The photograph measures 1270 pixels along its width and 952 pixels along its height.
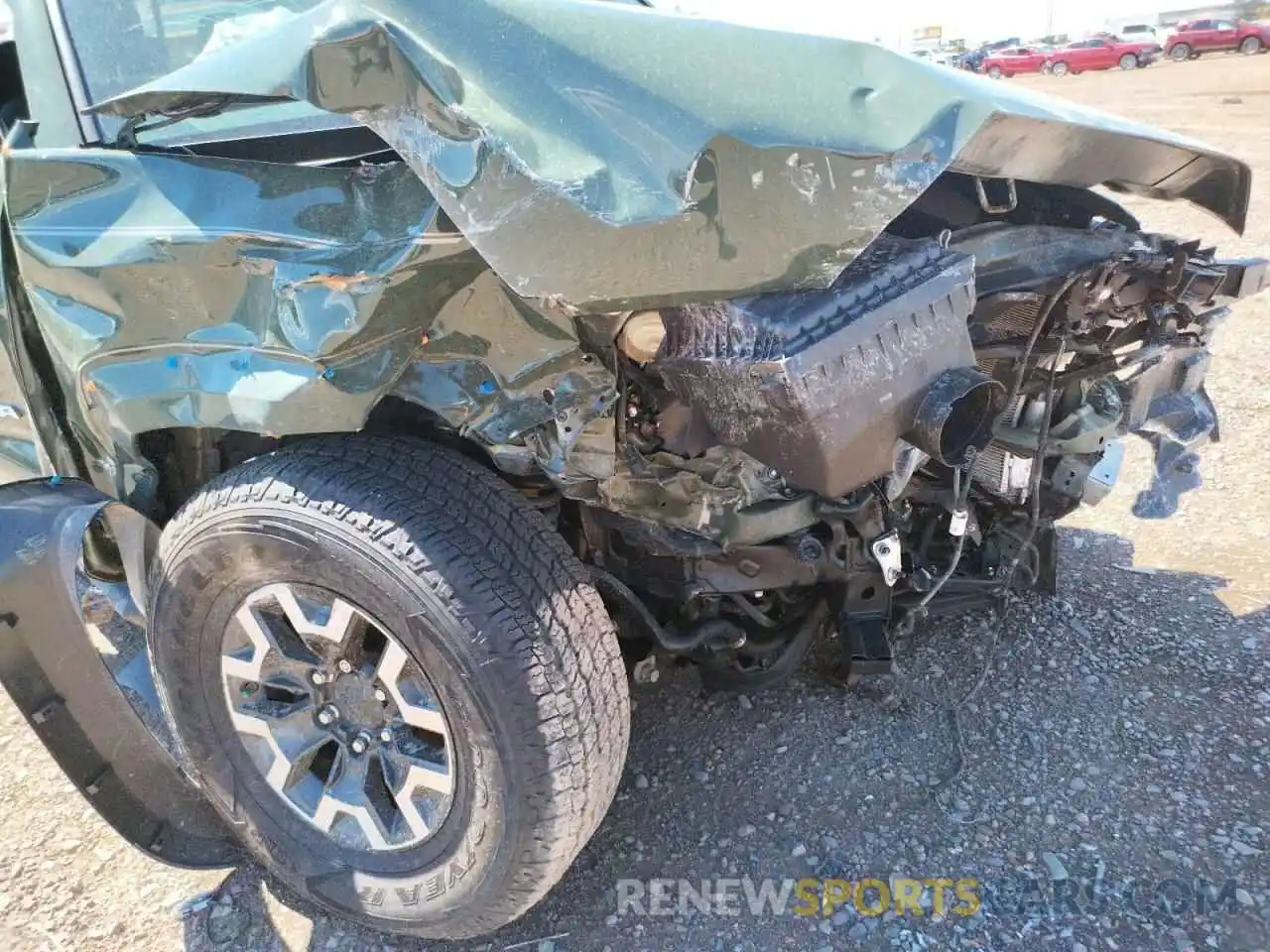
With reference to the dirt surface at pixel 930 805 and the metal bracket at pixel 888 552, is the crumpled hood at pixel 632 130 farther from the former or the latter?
the dirt surface at pixel 930 805

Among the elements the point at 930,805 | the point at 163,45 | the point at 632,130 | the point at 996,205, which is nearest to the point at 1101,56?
the point at 996,205

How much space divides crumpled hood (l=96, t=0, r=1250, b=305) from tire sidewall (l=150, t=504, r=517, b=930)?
72 centimetres

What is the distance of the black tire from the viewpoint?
195 centimetres

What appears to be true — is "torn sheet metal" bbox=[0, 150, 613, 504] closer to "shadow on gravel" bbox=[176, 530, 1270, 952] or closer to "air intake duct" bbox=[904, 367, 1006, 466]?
"air intake duct" bbox=[904, 367, 1006, 466]

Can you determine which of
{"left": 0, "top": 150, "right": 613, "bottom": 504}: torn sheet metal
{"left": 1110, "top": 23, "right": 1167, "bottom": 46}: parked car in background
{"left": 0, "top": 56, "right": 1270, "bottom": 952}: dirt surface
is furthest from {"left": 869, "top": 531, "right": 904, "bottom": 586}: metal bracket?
{"left": 1110, "top": 23, "right": 1167, "bottom": 46}: parked car in background

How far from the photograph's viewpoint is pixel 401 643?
6.68 feet

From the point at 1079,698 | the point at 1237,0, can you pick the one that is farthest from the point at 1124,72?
the point at 1079,698

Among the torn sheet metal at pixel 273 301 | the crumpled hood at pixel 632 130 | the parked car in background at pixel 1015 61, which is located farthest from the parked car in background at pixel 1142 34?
the torn sheet metal at pixel 273 301

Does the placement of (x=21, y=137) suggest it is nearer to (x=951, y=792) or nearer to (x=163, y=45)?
(x=163, y=45)

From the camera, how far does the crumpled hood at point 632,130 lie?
5.27 feet

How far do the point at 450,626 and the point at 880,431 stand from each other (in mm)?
906

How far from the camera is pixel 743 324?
1746mm

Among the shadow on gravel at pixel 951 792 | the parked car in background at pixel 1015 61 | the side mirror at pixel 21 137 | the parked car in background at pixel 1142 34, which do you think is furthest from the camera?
the parked car in background at pixel 1015 61

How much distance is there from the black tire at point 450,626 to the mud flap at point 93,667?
20cm
